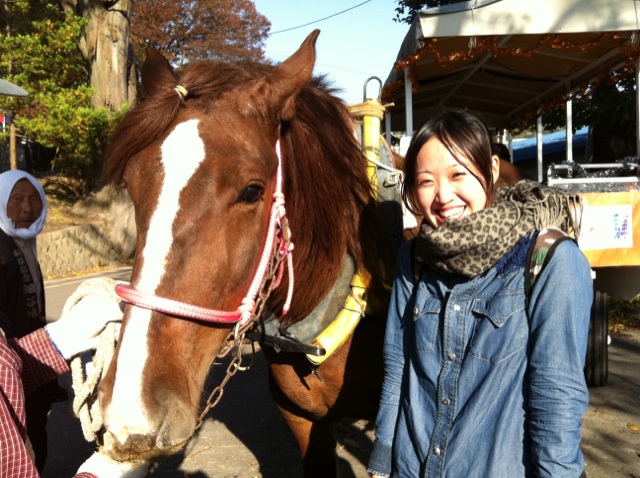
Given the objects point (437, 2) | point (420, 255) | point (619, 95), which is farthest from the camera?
point (437, 2)

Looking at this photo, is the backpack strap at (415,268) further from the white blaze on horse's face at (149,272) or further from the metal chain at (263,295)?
the white blaze on horse's face at (149,272)

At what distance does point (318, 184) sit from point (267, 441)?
2679 mm

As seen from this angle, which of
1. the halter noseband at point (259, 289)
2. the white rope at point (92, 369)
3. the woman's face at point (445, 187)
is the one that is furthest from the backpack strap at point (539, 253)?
the white rope at point (92, 369)

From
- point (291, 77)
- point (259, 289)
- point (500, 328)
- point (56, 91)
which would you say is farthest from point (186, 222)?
point (56, 91)

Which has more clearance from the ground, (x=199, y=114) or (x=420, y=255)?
(x=199, y=114)

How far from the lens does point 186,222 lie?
1.58 m

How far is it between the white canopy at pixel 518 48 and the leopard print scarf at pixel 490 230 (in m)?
2.96

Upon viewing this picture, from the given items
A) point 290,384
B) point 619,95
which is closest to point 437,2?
point 619,95

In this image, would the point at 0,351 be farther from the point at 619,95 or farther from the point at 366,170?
the point at 619,95

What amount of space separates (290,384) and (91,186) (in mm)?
13171

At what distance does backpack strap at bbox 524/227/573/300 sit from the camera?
57.5 inches

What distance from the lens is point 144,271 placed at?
1.55m

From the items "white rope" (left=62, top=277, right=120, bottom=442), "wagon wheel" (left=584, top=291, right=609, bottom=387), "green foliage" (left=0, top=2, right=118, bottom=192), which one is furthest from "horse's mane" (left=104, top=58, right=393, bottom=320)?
"green foliage" (left=0, top=2, right=118, bottom=192)

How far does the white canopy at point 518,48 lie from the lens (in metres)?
4.23
